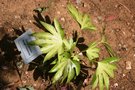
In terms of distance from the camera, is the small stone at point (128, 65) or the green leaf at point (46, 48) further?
the small stone at point (128, 65)

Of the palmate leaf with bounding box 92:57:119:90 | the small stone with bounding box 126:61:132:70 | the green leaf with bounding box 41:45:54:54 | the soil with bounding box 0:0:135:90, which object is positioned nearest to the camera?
the green leaf with bounding box 41:45:54:54

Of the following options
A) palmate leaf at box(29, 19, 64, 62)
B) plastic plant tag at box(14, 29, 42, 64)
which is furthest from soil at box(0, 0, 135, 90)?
palmate leaf at box(29, 19, 64, 62)

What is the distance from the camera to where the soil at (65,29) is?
2.46 meters

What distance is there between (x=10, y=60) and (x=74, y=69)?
599mm

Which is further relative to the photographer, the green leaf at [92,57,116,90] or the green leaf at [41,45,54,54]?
the green leaf at [92,57,116,90]

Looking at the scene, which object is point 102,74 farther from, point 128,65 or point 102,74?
point 128,65

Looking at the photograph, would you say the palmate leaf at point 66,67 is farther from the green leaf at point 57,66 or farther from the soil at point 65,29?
the soil at point 65,29

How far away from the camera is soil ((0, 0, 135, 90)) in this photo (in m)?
2.46

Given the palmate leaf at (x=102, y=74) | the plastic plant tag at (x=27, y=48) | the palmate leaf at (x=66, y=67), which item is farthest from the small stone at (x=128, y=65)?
the plastic plant tag at (x=27, y=48)

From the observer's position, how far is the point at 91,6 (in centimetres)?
300

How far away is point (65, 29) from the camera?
2.76 metres

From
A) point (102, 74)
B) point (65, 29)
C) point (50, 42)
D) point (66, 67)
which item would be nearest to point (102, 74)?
point (102, 74)

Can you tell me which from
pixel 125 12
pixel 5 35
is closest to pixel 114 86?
pixel 125 12

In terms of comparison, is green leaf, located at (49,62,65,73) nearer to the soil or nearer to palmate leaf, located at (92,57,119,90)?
palmate leaf, located at (92,57,119,90)
